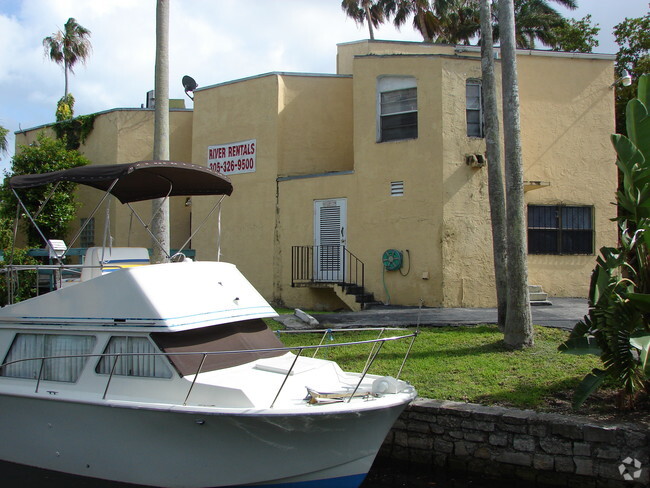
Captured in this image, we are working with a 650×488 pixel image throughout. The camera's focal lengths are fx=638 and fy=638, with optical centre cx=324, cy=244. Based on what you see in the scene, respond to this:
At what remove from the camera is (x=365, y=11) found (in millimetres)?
30484

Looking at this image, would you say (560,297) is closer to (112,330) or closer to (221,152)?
(221,152)

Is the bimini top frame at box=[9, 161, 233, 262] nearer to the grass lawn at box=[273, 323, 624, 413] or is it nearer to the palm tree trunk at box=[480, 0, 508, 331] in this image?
the grass lawn at box=[273, 323, 624, 413]

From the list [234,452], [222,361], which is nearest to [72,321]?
[222,361]

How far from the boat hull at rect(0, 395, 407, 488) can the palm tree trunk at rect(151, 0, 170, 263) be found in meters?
3.93

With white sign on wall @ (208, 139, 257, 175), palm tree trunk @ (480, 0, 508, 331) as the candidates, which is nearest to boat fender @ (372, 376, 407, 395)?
palm tree trunk @ (480, 0, 508, 331)

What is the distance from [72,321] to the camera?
288 inches

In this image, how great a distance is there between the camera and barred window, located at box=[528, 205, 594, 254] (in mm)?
15859

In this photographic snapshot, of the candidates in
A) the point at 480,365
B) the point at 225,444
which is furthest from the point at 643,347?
the point at 225,444

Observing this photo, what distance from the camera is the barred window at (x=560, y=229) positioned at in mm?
15859

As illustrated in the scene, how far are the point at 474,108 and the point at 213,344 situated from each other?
1055 centimetres

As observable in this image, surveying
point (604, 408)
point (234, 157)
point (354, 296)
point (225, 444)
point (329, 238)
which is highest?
point (234, 157)

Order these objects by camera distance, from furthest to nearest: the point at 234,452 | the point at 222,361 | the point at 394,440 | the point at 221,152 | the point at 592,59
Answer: the point at 221,152
the point at 592,59
the point at 394,440
the point at 222,361
the point at 234,452

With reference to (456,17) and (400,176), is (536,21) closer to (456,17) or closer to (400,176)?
(456,17)

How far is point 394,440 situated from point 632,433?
2.70 m
